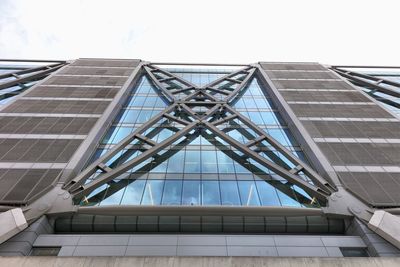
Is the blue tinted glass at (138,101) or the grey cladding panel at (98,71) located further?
the grey cladding panel at (98,71)

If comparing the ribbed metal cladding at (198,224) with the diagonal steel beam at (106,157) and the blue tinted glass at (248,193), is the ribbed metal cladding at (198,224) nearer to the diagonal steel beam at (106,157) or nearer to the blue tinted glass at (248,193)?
the blue tinted glass at (248,193)

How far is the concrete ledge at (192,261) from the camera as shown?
36.0ft

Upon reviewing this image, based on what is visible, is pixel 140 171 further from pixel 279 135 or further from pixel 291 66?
pixel 291 66

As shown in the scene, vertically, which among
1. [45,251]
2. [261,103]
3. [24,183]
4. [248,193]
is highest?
[261,103]

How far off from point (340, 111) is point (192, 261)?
21.0 m

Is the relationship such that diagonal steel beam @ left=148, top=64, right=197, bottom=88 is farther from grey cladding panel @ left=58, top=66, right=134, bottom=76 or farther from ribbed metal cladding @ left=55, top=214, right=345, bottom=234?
ribbed metal cladding @ left=55, top=214, right=345, bottom=234

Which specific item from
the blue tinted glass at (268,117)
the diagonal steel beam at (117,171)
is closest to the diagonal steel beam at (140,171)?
the diagonal steel beam at (117,171)

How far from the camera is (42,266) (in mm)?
10906

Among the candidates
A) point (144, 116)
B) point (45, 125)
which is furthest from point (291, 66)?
point (45, 125)

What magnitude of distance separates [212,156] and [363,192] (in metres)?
10.5

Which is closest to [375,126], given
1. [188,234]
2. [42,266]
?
[188,234]

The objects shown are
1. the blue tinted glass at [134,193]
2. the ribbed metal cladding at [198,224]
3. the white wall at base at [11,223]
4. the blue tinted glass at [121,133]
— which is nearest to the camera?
the white wall at base at [11,223]

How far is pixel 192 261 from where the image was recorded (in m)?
11.1

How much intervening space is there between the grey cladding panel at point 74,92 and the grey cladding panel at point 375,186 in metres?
23.1
